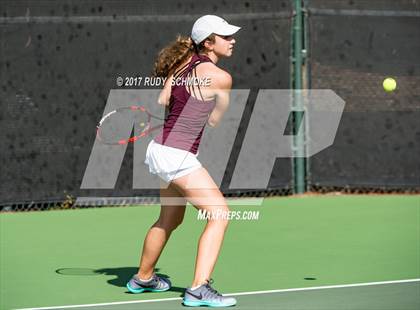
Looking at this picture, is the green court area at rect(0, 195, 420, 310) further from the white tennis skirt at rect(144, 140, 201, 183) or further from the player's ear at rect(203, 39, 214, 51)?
the player's ear at rect(203, 39, 214, 51)

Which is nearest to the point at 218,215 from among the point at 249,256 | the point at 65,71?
the point at 249,256

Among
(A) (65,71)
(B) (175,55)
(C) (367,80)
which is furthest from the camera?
(C) (367,80)

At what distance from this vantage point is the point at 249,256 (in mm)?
9234

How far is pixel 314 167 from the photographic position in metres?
13.3

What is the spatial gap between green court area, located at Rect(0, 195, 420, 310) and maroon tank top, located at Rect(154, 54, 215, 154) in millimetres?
1156

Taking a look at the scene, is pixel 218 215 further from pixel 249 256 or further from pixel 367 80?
pixel 367 80

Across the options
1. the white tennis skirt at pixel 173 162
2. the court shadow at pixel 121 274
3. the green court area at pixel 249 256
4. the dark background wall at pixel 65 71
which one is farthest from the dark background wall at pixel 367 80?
the white tennis skirt at pixel 173 162

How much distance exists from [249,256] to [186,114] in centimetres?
250

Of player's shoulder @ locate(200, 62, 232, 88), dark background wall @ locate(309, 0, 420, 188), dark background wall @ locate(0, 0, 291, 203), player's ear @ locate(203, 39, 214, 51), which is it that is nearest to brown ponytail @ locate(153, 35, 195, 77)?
player's ear @ locate(203, 39, 214, 51)

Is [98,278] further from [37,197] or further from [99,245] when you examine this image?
[37,197]

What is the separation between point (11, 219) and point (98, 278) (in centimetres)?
355

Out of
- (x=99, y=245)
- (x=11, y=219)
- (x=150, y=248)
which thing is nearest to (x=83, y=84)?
(x=11, y=219)

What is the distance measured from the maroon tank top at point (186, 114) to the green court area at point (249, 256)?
3.79 feet

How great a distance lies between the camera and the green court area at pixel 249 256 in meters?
7.52
